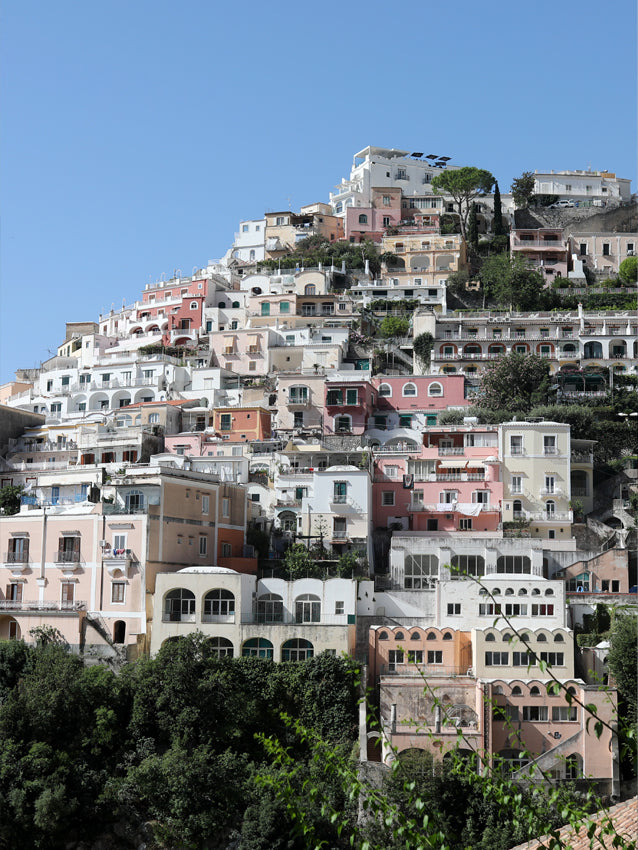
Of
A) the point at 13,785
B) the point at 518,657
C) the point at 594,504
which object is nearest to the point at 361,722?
the point at 518,657

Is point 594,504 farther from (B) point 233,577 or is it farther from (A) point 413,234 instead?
(A) point 413,234

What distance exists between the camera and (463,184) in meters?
89.2

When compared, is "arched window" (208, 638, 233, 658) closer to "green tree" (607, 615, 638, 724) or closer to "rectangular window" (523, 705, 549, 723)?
"rectangular window" (523, 705, 549, 723)

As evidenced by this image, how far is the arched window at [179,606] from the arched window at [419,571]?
9020 mm

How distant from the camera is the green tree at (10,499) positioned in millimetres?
50594

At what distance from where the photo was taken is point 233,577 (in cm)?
3888

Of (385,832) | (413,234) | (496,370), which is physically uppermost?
(413,234)

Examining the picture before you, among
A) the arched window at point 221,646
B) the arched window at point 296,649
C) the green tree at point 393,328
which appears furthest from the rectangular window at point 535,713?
the green tree at point 393,328

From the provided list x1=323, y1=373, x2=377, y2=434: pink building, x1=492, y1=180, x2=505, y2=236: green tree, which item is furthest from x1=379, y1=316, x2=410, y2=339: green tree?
x1=492, y1=180, x2=505, y2=236: green tree

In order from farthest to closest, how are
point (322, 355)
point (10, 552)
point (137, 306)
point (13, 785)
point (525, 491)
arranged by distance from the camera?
point (137, 306), point (322, 355), point (525, 491), point (10, 552), point (13, 785)

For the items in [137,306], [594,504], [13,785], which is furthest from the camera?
[137,306]

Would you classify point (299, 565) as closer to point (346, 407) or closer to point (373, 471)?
point (373, 471)

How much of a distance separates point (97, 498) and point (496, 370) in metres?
24.8

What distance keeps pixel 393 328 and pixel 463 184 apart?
24.6 metres
